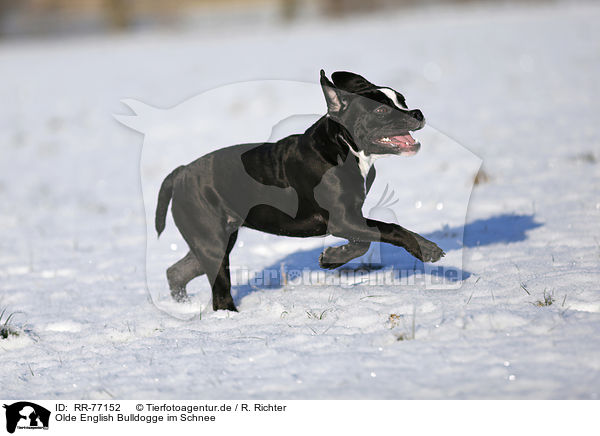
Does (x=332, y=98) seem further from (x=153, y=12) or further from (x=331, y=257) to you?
(x=153, y=12)

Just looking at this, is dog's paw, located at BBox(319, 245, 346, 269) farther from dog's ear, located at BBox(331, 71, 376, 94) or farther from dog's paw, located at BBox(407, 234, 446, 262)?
dog's ear, located at BBox(331, 71, 376, 94)

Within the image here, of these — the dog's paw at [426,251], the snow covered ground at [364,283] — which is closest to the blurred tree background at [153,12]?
the snow covered ground at [364,283]

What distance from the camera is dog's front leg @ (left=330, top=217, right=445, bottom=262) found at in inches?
137

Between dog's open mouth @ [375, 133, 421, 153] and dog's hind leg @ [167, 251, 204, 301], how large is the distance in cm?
152

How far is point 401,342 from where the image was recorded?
332 centimetres

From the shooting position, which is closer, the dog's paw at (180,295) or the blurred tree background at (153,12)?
the dog's paw at (180,295)

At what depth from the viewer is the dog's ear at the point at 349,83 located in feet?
11.3

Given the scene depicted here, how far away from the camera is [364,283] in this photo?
4.31 m

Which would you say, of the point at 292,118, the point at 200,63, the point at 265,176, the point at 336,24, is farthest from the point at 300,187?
→ the point at 336,24

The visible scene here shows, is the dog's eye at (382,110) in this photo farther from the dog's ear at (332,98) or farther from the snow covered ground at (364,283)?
the snow covered ground at (364,283)
